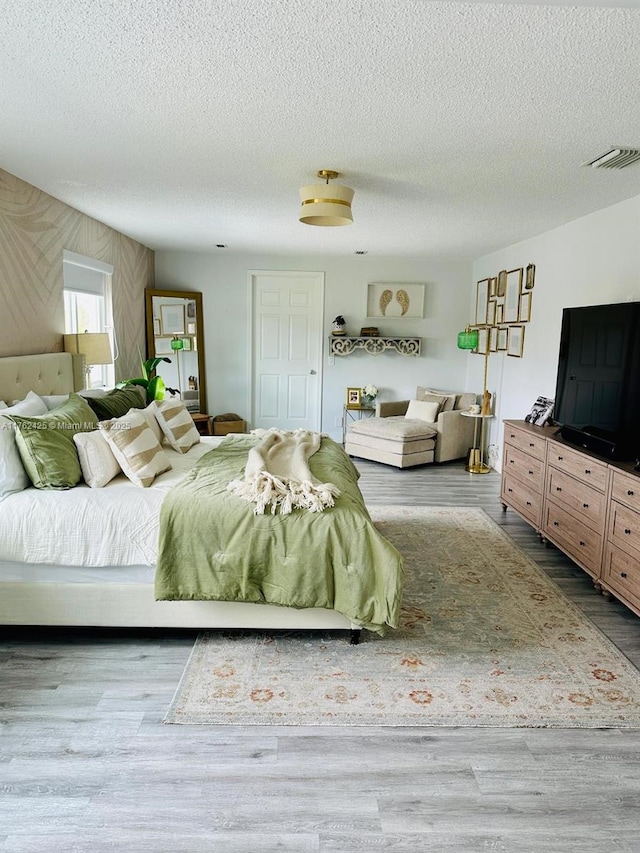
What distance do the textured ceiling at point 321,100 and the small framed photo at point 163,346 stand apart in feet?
8.79

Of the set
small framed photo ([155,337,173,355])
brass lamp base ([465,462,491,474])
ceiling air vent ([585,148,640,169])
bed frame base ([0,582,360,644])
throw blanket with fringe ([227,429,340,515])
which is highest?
ceiling air vent ([585,148,640,169])

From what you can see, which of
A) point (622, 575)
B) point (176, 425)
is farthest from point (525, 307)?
point (176, 425)

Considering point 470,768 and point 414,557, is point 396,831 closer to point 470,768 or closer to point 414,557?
point 470,768

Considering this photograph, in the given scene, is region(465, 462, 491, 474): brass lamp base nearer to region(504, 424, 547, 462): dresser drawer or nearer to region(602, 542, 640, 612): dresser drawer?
region(504, 424, 547, 462): dresser drawer

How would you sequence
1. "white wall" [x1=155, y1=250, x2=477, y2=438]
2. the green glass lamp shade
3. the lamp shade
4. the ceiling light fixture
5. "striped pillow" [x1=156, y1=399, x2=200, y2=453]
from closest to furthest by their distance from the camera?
1. the ceiling light fixture
2. "striped pillow" [x1=156, y1=399, x2=200, y2=453]
3. the lamp shade
4. the green glass lamp shade
5. "white wall" [x1=155, y1=250, x2=477, y2=438]

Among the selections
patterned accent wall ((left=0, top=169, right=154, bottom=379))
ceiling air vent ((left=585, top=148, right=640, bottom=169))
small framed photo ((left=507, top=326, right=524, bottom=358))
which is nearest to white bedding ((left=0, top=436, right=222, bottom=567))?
patterned accent wall ((left=0, top=169, right=154, bottom=379))

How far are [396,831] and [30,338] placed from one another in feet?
11.9

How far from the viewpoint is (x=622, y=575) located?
3016mm

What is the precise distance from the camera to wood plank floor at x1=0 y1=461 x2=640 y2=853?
1679 mm

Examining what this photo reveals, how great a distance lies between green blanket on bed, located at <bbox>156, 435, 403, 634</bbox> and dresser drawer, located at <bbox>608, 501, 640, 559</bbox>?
4.26 ft

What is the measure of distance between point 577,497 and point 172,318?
512cm

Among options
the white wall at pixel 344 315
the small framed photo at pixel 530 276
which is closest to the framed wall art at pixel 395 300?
the white wall at pixel 344 315

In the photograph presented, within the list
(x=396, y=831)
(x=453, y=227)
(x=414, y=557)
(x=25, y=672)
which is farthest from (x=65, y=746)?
(x=453, y=227)

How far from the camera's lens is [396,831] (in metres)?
1.71
